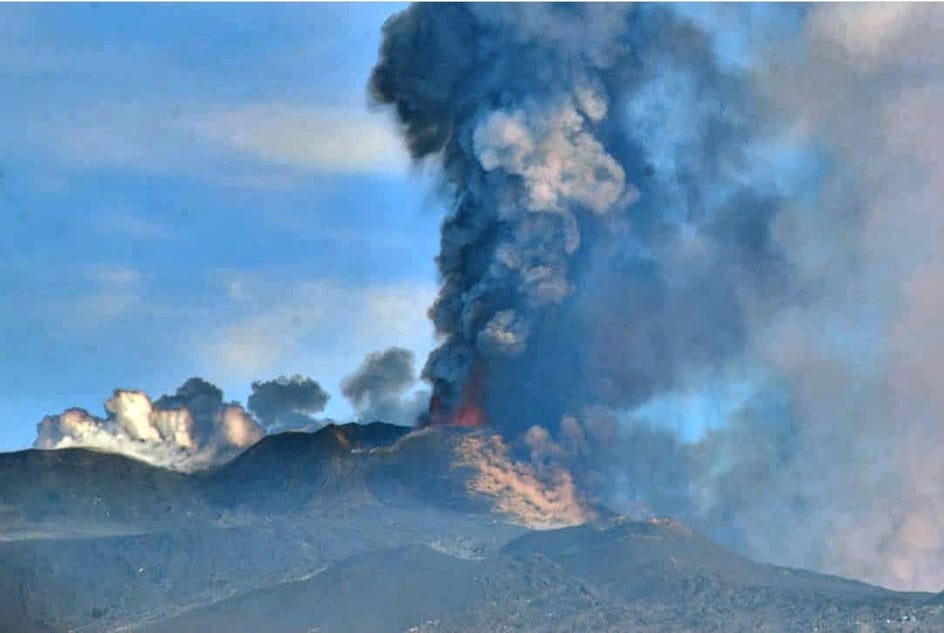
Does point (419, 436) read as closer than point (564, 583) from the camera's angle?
No

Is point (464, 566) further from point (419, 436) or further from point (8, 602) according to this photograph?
point (8, 602)

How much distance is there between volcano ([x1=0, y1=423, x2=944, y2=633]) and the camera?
A: 564 ft

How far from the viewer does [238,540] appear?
18775 centimetres

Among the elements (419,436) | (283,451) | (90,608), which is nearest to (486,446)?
(419,436)

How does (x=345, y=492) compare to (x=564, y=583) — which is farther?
(x=345, y=492)

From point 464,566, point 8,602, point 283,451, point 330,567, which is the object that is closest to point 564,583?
point 464,566

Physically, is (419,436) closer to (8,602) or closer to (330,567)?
(330,567)

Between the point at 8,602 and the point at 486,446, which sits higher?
the point at 486,446

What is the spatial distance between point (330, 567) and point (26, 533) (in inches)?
1121

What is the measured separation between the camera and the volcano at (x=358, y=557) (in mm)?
171875

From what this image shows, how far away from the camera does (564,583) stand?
176875 mm

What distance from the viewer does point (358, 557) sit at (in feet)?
595

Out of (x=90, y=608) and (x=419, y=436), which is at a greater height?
(x=419, y=436)

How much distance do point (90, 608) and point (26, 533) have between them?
12.4 meters
